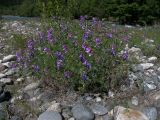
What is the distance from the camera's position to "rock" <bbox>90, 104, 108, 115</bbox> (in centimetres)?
476

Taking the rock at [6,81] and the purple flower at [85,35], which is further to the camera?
the rock at [6,81]

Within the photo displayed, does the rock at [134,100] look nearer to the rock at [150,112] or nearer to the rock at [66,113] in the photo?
the rock at [150,112]

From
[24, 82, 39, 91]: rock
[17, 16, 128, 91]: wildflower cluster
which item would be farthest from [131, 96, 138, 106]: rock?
[24, 82, 39, 91]: rock

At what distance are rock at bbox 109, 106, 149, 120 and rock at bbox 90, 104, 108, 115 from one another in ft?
0.43

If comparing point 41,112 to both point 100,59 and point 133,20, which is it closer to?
point 100,59

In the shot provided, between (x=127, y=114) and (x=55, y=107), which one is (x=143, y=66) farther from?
(x=55, y=107)

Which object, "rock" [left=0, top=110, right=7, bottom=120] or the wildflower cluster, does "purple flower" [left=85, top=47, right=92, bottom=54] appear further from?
"rock" [left=0, top=110, right=7, bottom=120]

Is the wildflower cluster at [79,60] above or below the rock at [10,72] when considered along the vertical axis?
above

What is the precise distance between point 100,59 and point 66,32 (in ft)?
3.35

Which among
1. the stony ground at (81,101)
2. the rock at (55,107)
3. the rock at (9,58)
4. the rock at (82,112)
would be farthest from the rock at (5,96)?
the rock at (9,58)

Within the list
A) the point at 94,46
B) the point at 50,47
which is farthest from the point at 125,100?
the point at 50,47

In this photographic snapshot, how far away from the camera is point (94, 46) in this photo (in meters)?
5.15

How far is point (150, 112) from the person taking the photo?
4645mm

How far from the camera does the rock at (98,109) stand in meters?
4.76
